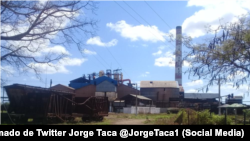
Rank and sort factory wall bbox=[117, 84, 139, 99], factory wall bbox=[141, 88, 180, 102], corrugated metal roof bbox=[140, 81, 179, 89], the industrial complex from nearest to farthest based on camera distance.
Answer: the industrial complex
factory wall bbox=[117, 84, 139, 99]
factory wall bbox=[141, 88, 180, 102]
corrugated metal roof bbox=[140, 81, 179, 89]

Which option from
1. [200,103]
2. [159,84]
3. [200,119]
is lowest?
[200,103]

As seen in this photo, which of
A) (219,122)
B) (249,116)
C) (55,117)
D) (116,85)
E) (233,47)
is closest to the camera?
(233,47)

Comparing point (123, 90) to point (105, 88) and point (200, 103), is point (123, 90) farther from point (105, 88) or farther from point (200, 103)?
point (200, 103)

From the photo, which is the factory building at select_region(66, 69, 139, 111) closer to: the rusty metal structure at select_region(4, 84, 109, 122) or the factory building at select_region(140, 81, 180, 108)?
the factory building at select_region(140, 81, 180, 108)

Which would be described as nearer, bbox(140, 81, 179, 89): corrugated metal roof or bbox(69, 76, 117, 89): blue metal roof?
bbox(69, 76, 117, 89): blue metal roof

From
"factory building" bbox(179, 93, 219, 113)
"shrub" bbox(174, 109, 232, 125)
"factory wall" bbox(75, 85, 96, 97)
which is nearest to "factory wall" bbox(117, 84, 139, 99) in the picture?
"factory wall" bbox(75, 85, 96, 97)

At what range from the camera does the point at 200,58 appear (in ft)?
55.1

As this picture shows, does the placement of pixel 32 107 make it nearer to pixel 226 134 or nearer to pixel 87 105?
pixel 87 105

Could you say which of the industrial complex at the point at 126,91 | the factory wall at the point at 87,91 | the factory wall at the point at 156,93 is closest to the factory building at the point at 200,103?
the industrial complex at the point at 126,91

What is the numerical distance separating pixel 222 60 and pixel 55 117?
39.7ft

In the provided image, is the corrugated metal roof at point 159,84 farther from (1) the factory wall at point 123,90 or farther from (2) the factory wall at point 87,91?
(2) the factory wall at point 87,91

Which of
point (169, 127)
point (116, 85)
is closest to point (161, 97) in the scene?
point (116, 85)

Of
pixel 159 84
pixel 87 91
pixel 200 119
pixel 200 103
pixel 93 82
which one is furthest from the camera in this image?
pixel 159 84

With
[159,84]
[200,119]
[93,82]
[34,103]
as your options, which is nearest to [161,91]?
[159,84]
